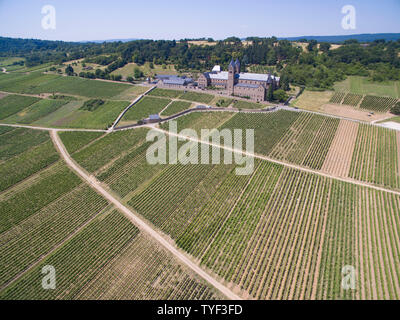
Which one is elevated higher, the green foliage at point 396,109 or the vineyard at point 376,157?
the green foliage at point 396,109

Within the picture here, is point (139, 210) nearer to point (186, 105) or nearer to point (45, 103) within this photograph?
point (186, 105)

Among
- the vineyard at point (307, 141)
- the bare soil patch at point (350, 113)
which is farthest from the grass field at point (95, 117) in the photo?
the bare soil patch at point (350, 113)

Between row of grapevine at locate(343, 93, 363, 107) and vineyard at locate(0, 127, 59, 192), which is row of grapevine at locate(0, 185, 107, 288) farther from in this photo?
row of grapevine at locate(343, 93, 363, 107)

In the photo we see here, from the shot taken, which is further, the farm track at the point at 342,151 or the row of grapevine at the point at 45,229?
the farm track at the point at 342,151

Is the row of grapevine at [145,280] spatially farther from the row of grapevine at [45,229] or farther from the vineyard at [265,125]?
the vineyard at [265,125]
